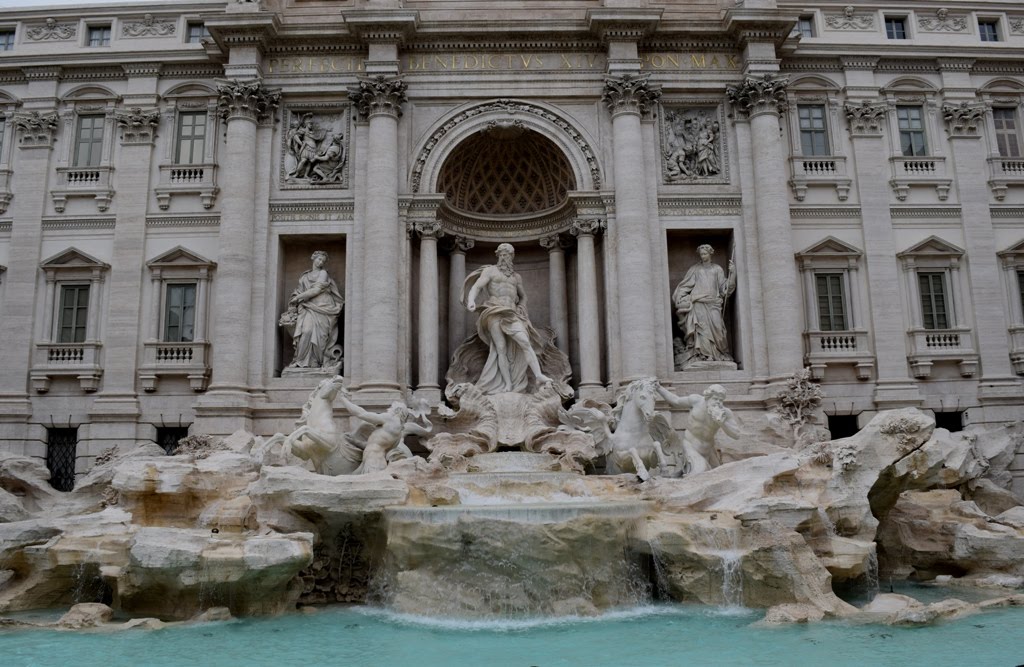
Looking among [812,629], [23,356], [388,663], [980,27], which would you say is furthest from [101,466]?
[980,27]

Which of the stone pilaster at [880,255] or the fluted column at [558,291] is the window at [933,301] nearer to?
the stone pilaster at [880,255]

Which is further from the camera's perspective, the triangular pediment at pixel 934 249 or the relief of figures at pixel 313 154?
the triangular pediment at pixel 934 249

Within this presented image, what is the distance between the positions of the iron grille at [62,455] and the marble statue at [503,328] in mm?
10733

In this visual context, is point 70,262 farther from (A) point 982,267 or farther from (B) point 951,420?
(A) point 982,267

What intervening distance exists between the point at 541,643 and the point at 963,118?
19.5 metres

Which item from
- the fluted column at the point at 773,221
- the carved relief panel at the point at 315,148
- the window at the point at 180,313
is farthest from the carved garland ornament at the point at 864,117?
the window at the point at 180,313

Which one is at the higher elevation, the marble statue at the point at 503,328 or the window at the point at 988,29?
the window at the point at 988,29

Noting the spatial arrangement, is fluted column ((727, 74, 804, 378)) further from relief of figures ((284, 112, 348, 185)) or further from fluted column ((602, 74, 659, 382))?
relief of figures ((284, 112, 348, 185))

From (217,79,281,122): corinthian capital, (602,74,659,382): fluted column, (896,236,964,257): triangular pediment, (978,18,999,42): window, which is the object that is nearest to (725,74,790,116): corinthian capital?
(602,74,659,382): fluted column

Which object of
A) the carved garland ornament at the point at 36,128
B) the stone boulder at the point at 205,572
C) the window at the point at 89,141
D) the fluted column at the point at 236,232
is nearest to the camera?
the stone boulder at the point at 205,572

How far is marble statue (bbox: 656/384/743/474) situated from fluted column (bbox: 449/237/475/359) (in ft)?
23.8

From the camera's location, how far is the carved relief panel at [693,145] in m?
20.5

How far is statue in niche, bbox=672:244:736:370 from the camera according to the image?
64.3 feet

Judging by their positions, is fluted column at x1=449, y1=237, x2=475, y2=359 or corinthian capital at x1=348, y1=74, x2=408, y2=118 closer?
corinthian capital at x1=348, y1=74, x2=408, y2=118
